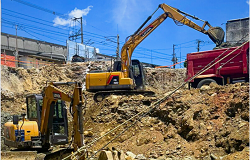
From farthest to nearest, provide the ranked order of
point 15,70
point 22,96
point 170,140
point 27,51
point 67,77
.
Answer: point 27,51 → point 67,77 → point 15,70 → point 22,96 → point 170,140

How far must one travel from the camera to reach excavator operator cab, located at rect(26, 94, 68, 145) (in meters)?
8.03

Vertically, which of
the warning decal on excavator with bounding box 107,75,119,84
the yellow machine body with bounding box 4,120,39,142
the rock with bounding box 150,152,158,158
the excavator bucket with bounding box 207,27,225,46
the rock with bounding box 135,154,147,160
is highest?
the excavator bucket with bounding box 207,27,225,46

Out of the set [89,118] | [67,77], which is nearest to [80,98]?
[89,118]

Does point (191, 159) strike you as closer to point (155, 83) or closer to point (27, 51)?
point (155, 83)

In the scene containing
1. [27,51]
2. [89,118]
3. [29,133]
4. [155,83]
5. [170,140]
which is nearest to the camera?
[29,133]

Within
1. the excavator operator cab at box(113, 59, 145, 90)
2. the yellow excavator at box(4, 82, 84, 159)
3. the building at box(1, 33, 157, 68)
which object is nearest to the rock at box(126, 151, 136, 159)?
the yellow excavator at box(4, 82, 84, 159)

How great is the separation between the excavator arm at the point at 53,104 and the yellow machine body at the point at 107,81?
6.52 metres

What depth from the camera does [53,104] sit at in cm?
771

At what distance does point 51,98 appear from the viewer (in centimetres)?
744

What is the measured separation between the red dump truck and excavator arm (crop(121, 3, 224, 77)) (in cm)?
191

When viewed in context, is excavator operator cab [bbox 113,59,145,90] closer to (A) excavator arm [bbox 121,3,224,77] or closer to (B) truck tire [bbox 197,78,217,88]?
(A) excavator arm [bbox 121,3,224,77]

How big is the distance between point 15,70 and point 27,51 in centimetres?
1338

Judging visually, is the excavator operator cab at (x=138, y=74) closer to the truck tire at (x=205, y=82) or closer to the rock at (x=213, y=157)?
the truck tire at (x=205, y=82)

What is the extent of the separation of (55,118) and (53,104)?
2.53 ft
